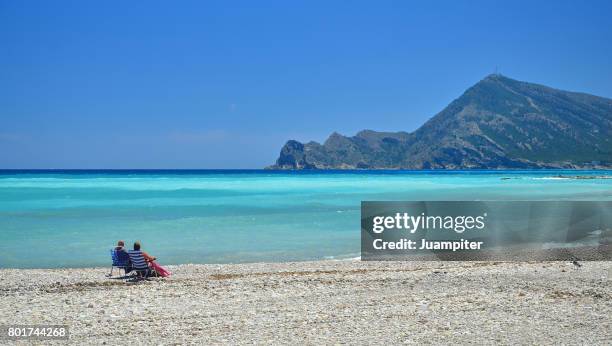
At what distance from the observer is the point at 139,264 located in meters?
11.9

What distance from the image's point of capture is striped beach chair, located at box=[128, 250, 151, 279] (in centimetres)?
1178

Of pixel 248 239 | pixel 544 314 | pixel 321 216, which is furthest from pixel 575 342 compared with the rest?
pixel 321 216

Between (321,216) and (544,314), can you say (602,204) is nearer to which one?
(544,314)

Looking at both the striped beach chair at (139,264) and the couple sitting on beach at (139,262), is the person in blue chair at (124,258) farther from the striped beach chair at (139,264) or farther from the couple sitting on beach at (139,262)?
the striped beach chair at (139,264)

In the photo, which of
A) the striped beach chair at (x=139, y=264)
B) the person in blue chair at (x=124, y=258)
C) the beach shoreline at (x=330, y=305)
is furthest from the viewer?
the person in blue chair at (x=124, y=258)

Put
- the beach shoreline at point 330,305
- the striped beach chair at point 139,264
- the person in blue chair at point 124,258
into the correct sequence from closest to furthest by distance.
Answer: the beach shoreline at point 330,305, the striped beach chair at point 139,264, the person in blue chair at point 124,258

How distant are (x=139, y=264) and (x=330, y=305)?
4801mm

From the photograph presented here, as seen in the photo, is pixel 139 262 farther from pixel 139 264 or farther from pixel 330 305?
pixel 330 305

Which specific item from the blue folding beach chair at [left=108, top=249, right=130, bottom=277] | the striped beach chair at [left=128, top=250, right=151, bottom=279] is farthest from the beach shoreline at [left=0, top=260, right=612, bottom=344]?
the blue folding beach chair at [left=108, top=249, right=130, bottom=277]

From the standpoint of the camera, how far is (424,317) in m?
8.02

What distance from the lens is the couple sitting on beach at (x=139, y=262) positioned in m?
11.8

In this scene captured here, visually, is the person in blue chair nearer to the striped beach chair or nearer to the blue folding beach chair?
the blue folding beach chair

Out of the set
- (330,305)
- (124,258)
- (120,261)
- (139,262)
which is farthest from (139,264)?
(330,305)

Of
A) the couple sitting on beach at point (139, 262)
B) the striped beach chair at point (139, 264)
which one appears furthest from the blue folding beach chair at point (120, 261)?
the striped beach chair at point (139, 264)
